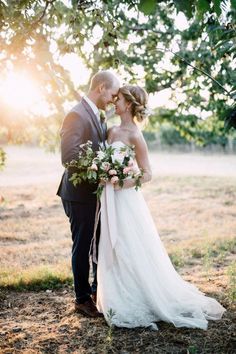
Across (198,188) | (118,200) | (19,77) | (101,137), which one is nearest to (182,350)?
(118,200)

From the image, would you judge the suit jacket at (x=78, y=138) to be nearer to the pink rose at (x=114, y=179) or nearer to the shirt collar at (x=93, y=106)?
the shirt collar at (x=93, y=106)

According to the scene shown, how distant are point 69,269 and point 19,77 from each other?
3.47 metres

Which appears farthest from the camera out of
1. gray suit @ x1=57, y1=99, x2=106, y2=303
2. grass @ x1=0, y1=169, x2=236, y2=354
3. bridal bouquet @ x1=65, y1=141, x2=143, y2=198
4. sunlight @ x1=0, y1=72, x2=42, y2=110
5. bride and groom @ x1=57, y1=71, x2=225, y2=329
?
sunlight @ x1=0, y1=72, x2=42, y2=110

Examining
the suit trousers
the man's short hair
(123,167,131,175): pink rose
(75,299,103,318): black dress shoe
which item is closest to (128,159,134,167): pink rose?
(123,167,131,175): pink rose

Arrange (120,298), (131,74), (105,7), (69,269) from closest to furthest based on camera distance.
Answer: (120,298), (105,7), (69,269), (131,74)

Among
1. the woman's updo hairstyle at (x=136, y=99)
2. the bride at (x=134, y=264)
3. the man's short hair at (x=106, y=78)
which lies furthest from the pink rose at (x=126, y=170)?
the man's short hair at (x=106, y=78)

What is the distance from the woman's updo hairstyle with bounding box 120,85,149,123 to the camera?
178 inches

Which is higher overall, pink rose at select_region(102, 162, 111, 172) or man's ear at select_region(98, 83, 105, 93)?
man's ear at select_region(98, 83, 105, 93)

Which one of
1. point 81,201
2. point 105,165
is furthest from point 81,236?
point 105,165

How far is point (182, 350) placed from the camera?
12.0 ft

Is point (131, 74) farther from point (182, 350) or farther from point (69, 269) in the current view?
point (182, 350)

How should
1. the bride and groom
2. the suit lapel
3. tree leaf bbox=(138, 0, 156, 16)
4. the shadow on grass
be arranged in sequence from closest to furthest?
tree leaf bbox=(138, 0, 156, 16) → the bride and groom → the suit lapel → the shadow on grass

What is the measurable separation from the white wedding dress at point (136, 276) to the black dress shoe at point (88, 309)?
7 centimetres

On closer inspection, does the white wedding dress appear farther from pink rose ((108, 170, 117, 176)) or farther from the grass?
pink rose ((108, 170, 117, 176))
